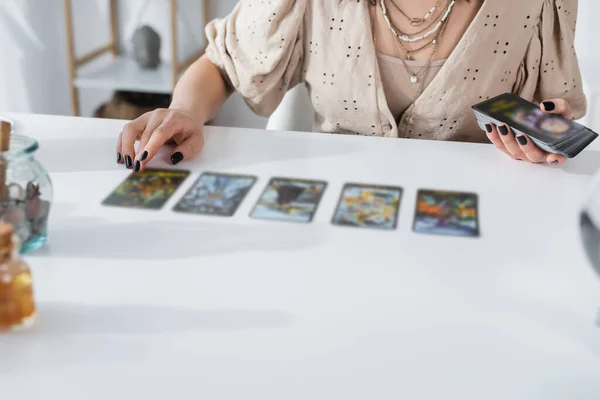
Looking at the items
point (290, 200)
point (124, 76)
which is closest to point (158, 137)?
point (290, 200)

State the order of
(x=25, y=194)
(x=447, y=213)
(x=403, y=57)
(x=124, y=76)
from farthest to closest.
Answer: (x=124, y=76), (x=403, y=57), (x=447, y=213), (x=25, y=194)

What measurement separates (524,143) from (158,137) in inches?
21.3

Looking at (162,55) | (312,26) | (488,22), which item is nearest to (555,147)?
(488,22)

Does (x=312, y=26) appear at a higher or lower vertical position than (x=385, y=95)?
higher

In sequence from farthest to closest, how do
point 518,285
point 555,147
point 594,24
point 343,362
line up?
1. point 594,24
2. point 555,147
3. point 518,285
4. point 343,362

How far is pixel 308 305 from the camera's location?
2.34 ft

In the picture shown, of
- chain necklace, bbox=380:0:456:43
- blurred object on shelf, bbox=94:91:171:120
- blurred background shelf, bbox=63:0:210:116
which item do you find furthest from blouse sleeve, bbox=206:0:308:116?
blurred object on shelf, bbox=94:91:171:120

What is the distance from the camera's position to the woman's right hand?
3.43 ft

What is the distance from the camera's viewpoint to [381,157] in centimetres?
110

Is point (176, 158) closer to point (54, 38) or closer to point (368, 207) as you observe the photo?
point (368, 207)

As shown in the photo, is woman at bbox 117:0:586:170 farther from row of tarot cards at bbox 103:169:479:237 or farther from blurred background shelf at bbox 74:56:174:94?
blurred background shelf at bbox 74:56:174:94

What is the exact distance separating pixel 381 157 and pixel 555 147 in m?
0.25

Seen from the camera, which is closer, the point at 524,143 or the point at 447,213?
the point at 447,213

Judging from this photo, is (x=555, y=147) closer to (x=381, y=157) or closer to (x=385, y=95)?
(x=381, y=157)
